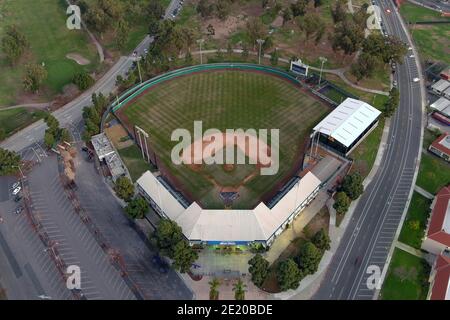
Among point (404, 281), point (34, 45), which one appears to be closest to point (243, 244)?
point (404, 281)

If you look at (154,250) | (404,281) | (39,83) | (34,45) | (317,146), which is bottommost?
(404,281)

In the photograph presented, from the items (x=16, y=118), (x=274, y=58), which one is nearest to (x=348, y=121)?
(x=274, y=58)

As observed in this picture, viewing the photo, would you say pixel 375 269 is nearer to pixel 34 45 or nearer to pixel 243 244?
pixel 243 244

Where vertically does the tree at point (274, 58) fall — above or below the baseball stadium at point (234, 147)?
above

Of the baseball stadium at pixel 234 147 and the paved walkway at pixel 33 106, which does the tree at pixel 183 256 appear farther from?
the paved walkway at pixel 33 106

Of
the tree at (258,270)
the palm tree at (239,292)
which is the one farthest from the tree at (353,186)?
the palm tree at (239,292)

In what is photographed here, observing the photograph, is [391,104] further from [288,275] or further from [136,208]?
[136,208]
